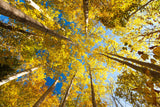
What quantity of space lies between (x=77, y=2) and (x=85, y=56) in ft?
28.3

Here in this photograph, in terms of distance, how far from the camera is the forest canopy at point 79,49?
14.6 ft

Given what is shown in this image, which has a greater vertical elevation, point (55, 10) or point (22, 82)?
point (55, 10)

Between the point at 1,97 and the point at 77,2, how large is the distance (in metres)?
13.6

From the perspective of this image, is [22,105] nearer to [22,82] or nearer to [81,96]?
[22,82]

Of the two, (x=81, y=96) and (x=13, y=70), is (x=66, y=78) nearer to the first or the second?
(x=81, y=96)

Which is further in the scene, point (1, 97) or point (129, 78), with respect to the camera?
point (1, 97)

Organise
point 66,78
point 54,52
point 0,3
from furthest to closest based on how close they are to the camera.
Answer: point 66,78 → point 54,52 → point 0,3

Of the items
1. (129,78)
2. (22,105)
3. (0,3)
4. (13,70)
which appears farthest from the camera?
(22,105)

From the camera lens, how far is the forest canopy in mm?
4440

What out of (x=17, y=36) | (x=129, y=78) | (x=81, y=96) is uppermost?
(x=17, y=36)

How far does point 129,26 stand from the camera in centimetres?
828

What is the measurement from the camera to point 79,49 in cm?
1184

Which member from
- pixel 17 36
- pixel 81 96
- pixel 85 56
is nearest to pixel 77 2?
pixel 17 36

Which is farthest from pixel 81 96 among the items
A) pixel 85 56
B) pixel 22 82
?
pixel 22 82
